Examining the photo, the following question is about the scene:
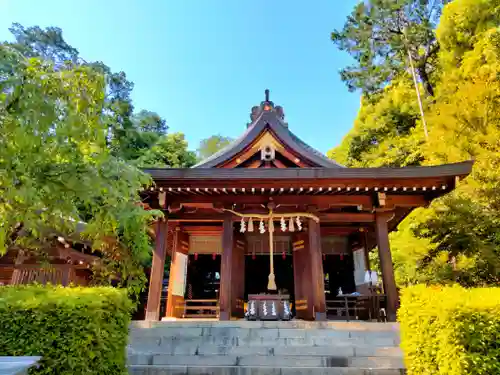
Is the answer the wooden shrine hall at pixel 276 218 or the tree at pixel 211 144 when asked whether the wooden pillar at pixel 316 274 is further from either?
the tree at pixel 211 144

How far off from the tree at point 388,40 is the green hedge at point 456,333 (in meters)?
21.0

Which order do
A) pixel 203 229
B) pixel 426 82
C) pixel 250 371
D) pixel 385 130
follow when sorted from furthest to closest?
pixel 385 130 < pixel 426 82 < pixel 203 229 < pixel 250 371

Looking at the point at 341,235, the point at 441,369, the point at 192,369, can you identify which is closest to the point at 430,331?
the point at 441,369

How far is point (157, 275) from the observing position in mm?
8367

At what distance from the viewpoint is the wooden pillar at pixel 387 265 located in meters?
7.93

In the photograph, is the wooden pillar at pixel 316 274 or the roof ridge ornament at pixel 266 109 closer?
the wooden pillar at pixel 316 274

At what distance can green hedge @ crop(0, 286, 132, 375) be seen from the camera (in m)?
3.61

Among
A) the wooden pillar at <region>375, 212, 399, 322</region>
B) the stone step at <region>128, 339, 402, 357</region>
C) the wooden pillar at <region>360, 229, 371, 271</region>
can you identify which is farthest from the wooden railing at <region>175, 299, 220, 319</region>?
the wooden pillar at <region>360, 229, 371, 271</region>

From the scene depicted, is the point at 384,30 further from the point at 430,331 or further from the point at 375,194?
the point at 430,331

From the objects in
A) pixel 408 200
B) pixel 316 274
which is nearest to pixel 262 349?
pixel 316 274

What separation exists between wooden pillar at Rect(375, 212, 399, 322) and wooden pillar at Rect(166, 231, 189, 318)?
5.85 meters

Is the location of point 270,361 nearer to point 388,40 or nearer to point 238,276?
point 238,276

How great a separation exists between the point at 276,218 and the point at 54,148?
6.98 metres

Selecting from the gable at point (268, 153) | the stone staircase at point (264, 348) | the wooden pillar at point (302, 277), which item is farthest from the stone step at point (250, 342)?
the gable at point (268, 153)
